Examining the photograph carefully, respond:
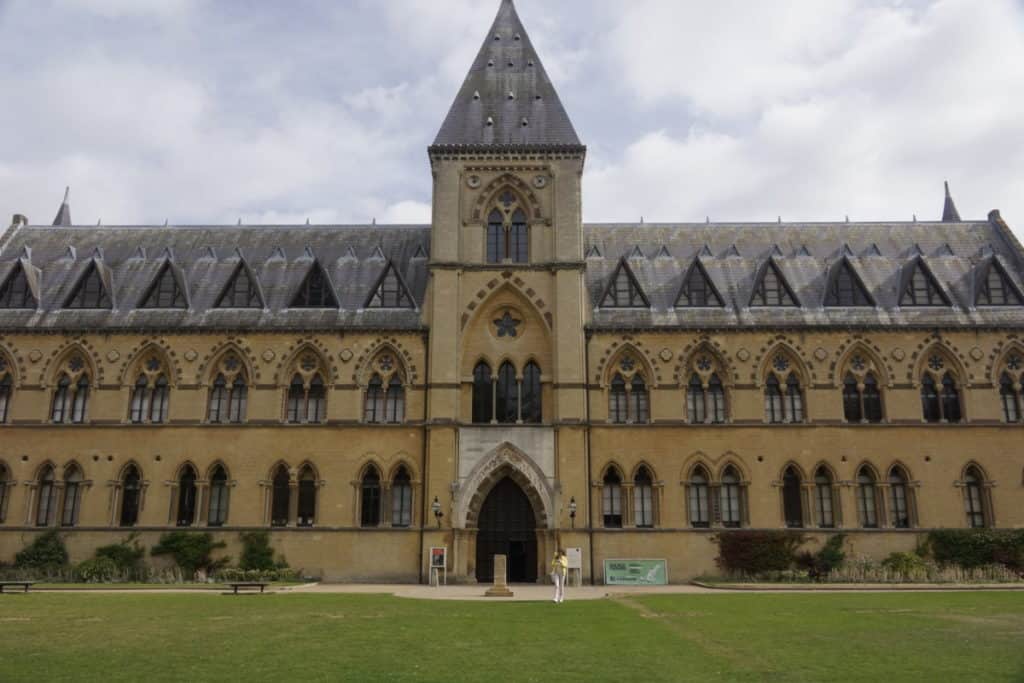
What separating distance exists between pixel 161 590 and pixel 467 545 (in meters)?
12.1

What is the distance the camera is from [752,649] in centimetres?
1477

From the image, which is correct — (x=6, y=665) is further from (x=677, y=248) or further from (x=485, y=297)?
(x=677, y=248)

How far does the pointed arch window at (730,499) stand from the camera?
36062 millimetres

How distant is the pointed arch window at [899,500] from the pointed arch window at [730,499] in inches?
259

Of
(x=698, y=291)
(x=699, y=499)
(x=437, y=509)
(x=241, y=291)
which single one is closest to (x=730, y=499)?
(x=699, y=499)

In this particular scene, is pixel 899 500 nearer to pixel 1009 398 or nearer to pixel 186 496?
pixel 1009 398

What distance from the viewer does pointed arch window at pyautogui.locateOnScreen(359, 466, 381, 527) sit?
36.2 m

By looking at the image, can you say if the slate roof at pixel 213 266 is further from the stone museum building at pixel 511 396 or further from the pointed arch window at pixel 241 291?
the pointed arch window at pixel 241 291

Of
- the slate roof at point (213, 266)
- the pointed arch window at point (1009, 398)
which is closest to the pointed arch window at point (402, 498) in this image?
the slate roof at point (213, 266)

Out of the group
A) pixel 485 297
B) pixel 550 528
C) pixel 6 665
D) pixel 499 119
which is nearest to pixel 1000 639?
pixel 6 665

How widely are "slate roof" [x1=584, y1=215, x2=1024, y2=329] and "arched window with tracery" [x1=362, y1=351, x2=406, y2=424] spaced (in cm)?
955

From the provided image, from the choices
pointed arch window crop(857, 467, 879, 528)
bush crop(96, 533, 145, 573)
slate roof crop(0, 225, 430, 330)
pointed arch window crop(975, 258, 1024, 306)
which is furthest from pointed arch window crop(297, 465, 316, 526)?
pointed arch window crop(975, 258, 1024, 306)

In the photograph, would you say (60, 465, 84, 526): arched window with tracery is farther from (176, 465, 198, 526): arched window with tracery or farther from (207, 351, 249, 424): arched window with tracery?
(207, 351, 249, 424): arched window with tracery

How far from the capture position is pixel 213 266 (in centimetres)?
4147
